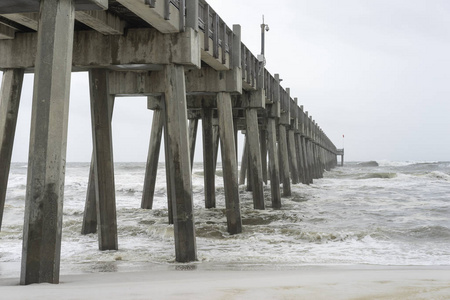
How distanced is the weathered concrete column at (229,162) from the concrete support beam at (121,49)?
327 cm

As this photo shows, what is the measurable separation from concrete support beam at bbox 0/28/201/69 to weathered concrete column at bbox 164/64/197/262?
386 millimetres

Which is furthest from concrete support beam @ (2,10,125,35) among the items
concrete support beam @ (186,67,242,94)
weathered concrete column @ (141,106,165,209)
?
weathered concrete column @ (141,106,165,209)

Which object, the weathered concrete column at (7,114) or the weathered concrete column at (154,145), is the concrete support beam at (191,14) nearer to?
the weathered concrete column at (7,114)

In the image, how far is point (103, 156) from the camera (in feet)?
29.1

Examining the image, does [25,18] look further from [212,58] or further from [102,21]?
[212,58]

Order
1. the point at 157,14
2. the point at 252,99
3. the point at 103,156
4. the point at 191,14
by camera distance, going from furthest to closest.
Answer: the point at 252,99 < the point at 103,156 < the point at 191,14 < the point at 157,14

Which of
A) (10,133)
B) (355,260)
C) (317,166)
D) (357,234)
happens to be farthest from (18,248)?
(317,166)

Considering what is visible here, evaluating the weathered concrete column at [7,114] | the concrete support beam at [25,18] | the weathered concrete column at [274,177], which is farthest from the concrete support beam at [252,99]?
the concrete support beam at [25,18]

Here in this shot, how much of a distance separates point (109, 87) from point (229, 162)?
11.1ft

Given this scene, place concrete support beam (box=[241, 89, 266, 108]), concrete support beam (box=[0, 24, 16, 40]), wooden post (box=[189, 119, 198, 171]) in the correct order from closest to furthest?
concrete support beam (box=[0, 24, 16, 40])
concrete support beam (box=[241, 89, 266, 108])
wooden post (box=[189, 119, 198, 171])

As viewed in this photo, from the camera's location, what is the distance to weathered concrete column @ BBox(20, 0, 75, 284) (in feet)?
15.9

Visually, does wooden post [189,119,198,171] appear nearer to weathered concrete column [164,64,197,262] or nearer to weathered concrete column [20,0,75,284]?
weathered concrete column [164,64,197,262]

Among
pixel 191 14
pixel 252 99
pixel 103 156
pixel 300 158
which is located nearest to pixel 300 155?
pixel 300 158

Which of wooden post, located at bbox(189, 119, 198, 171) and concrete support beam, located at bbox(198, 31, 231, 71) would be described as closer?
concrete support beam, located at bbox(198, 31, 231, 71)
